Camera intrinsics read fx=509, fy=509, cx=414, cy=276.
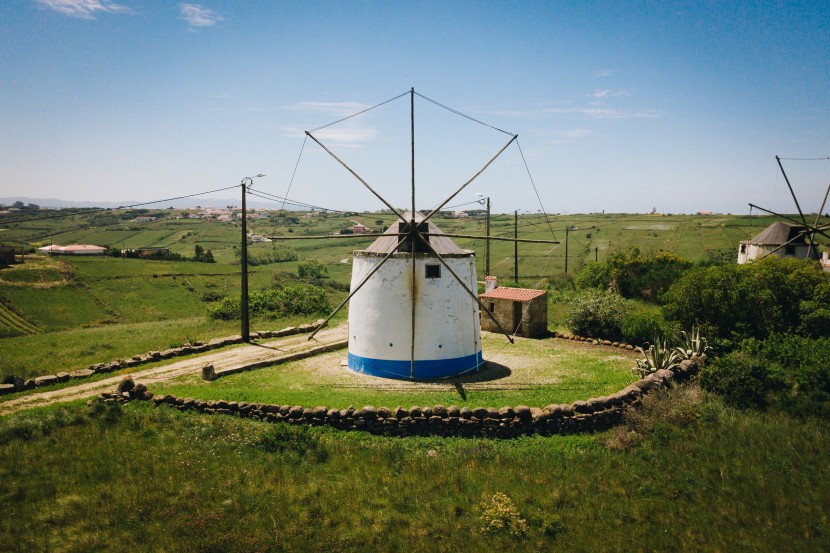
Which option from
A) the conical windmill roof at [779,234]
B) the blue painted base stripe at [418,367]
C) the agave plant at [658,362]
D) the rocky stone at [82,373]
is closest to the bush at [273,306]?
the rocky stone at [82,373]

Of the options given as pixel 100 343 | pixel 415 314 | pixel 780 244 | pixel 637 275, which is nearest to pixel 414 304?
pixel 415 314

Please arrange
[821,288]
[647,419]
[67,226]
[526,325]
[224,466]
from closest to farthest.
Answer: [224,466]
[647,419]
[821,288]
[526,325]
[67,226]

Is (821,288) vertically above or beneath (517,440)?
above

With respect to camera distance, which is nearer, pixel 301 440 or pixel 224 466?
pixel 224 466

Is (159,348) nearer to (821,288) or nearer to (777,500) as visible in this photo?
(777,500)

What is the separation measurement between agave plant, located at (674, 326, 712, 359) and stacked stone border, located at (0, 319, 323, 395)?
1909 cm

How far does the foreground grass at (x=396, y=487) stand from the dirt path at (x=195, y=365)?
2.56m

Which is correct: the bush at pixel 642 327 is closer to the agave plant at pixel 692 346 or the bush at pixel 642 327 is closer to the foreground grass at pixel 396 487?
the agave plant at pixel 692 346

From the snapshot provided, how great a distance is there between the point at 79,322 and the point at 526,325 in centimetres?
3697

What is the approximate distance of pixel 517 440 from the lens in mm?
14062

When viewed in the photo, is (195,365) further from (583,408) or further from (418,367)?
(583,408)

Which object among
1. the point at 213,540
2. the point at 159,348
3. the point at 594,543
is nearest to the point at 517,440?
the point at 594,543

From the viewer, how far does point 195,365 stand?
70.7 feet

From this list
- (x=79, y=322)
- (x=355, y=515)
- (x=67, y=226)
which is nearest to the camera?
(x=355, y=515)
